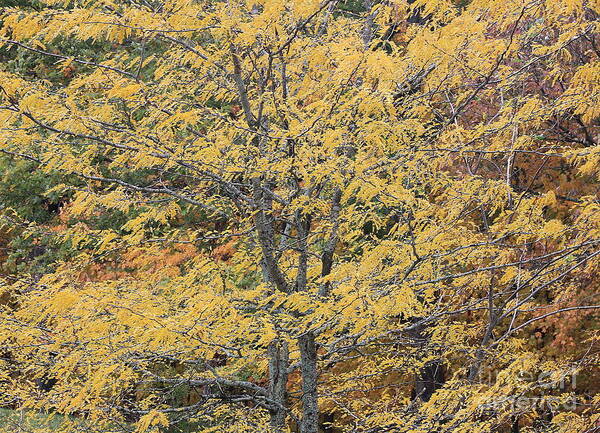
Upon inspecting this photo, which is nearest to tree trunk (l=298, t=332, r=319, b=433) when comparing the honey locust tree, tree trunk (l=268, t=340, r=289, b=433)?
the honey locust tree

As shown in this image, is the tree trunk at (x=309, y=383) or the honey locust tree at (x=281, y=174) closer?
the honey locust tree at (x=281, y=174)

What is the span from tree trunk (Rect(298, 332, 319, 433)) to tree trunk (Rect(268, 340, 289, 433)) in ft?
0.87

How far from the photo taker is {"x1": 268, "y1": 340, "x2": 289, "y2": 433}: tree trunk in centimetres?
650

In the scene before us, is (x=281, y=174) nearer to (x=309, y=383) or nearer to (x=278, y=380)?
(x=309, y=383)

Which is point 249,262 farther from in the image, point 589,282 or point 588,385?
point 588,385

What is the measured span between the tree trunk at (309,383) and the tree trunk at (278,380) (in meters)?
0.27

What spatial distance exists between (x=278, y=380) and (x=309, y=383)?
2.44 feet

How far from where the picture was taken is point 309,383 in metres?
6.17

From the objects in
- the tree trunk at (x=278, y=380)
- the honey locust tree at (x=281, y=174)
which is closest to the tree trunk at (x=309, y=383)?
the honey locust tree at (x=281, y=174)

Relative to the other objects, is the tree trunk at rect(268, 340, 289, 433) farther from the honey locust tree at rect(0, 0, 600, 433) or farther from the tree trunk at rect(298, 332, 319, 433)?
the tree trunk at rect(298, 332, 319, 433)

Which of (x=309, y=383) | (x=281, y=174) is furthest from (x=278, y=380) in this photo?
(x=281, y=174)

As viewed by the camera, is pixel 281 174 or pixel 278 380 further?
pixel 278 380

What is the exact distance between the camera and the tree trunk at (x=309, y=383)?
6047 mm

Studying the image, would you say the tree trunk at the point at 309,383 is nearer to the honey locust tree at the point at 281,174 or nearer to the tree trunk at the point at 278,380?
the honey locust tree at the point at 281,174
